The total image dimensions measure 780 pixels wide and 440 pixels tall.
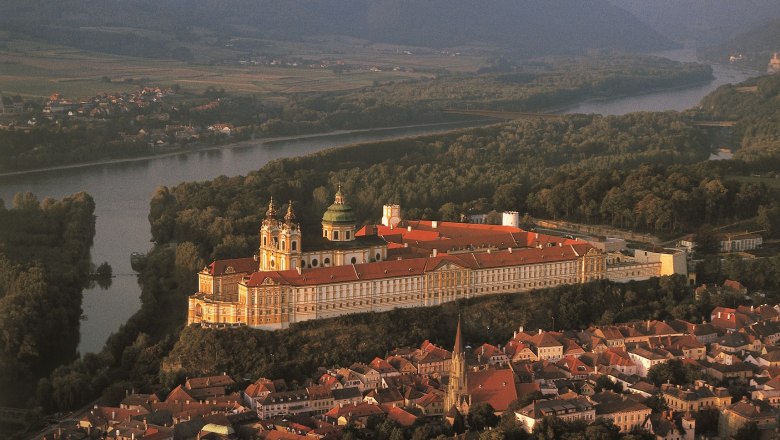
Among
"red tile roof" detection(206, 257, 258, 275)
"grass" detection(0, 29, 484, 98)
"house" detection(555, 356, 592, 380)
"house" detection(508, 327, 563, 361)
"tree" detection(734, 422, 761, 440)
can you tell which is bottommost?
"tree" detection(734, 422, 761, 440)

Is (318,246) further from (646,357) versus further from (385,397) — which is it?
(646,357)

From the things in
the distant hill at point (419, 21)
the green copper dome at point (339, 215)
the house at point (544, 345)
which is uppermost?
the distant hill at point (419, 21)

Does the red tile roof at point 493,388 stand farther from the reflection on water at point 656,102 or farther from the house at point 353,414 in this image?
the reflection on water at point 656,102

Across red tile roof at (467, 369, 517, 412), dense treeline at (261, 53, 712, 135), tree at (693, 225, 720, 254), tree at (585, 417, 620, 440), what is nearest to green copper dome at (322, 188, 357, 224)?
red tile roof at (467, 369, 517, 412)

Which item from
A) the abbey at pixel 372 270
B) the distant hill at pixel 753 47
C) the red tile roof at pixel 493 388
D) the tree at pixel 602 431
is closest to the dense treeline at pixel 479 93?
the distant hill at pixel 753 47

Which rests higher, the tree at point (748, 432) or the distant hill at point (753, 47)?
the distant hill at point (753, 47)

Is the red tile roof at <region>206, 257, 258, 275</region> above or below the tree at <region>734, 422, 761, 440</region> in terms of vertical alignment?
above

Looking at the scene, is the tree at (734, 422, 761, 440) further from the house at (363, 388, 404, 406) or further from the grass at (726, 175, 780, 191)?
the grass at (726, 175, 780, 191)
